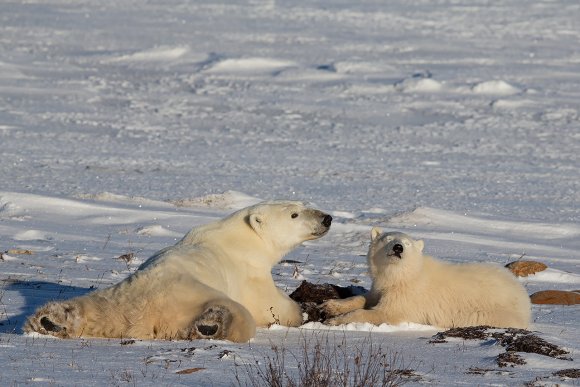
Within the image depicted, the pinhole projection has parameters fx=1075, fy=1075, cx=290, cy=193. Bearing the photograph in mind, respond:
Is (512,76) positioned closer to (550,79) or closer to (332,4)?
(550,79)

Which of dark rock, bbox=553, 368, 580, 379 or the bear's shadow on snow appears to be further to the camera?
the bear's shadow on snow

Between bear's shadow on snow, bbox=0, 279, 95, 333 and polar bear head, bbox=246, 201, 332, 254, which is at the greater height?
polar bear head, bbox=246, 201, 332, 254

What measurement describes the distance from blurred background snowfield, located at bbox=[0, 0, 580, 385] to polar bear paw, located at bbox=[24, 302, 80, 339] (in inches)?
2.8

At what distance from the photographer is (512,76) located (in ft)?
72.1

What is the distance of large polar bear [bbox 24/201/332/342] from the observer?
5312 mm

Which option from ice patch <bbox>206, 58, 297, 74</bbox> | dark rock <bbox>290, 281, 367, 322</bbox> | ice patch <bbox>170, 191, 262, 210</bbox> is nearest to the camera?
dark rock <bbox>290, 281, 367, 322</bbox>

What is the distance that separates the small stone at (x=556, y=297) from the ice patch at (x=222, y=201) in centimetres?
434

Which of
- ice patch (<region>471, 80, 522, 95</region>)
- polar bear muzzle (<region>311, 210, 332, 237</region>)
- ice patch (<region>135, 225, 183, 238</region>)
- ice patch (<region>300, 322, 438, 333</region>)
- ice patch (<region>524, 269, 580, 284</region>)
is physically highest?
ice patch (<region>471, 80, 522, 95</region>)

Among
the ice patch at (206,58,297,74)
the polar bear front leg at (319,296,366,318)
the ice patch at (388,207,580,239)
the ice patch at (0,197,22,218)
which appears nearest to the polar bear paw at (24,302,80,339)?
the polar bear front leg at (319,296,366,318)

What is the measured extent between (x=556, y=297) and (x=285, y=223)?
2185 millimetres

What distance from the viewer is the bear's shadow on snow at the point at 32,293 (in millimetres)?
5761

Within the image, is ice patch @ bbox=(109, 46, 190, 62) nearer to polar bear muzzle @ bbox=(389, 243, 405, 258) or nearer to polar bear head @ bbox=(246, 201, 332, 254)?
polar bear head @ bbox=(246, 201, 332, 254)

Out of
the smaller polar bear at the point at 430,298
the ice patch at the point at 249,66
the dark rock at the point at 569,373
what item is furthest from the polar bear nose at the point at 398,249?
the ice patch at the point at 249,66

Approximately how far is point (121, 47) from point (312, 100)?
21.8 ft
